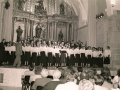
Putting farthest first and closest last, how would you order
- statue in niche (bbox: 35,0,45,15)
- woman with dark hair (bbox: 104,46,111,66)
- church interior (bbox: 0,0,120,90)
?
statue in niche (bbox: 35,0,45,15), church interior (bbox: 0,0,120,90), woman with dark hair (bbox: 104,46,111,66)

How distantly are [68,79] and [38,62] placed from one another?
8488 mm

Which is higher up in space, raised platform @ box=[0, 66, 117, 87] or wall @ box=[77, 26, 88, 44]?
wall @ box=[77, 26, 88, 44]

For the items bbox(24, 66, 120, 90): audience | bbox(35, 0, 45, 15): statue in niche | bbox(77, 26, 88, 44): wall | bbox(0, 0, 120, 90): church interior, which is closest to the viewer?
bbox(24, 66, 120, 90): audience

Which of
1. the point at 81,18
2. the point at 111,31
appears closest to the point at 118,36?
the point at 111,31

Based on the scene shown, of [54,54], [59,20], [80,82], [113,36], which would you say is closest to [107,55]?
[113,36]

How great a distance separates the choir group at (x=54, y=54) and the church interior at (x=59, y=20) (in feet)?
6.38

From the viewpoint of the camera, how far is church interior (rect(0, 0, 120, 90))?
47.8 feet

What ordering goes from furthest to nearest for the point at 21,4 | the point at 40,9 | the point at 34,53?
the point at 40,9 → the point at 21,4 → the point at 34,53

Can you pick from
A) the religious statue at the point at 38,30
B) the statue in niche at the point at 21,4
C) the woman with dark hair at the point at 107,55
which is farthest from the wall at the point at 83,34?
the statue in niche at the point at 21,4

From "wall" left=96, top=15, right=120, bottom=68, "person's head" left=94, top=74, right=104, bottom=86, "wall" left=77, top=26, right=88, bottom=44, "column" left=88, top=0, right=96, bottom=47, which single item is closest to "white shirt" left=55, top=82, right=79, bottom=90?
"person's head" left=94, top=74, right=104, bottom=86

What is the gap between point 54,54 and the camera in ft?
37.0

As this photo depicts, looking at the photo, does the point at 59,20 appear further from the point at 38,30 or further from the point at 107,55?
the point at 107,55

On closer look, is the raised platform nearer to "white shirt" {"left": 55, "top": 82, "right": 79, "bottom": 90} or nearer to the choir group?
the choir group

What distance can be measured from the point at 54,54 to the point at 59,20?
354 inches
